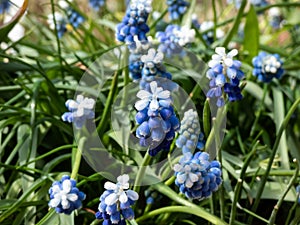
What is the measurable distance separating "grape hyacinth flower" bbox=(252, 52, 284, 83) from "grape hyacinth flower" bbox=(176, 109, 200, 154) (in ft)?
1.57

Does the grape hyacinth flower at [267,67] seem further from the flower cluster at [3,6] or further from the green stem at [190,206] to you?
the flower cluster at [3,6]

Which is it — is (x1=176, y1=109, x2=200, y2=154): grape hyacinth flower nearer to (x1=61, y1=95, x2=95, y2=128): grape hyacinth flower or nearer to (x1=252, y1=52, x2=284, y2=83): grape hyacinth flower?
(x1=61, y1=95, x2=95, y2=128): grape hyacinth flower

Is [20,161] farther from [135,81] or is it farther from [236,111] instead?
[236,111]

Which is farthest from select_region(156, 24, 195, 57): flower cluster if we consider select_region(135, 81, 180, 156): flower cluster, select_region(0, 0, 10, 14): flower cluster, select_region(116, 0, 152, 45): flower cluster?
select_region(0, 0, 10, 14): flower cluster

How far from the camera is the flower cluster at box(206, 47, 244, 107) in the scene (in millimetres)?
1000

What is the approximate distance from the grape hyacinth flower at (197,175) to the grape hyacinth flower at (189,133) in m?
0.06

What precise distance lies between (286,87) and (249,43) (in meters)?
0.18

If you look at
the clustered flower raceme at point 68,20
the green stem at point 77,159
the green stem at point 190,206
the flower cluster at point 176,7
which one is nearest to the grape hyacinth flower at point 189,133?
the green stem at point 190,206

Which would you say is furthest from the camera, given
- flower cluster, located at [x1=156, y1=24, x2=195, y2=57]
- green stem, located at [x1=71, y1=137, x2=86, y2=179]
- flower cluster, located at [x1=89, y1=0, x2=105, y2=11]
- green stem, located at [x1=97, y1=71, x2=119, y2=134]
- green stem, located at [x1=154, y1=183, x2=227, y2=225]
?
flower cluster, located at [x1=89, y1=0, x2=105, y2=11]

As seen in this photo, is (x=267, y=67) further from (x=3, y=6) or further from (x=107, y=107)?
(x=3, y=6)

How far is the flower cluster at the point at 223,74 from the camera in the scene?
3.28 ft

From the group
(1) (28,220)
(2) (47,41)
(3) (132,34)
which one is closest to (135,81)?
(3) (132,34)

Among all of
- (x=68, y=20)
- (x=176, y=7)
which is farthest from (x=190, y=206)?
(x=68, y=20)

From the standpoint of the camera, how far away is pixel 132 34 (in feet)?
4.11
